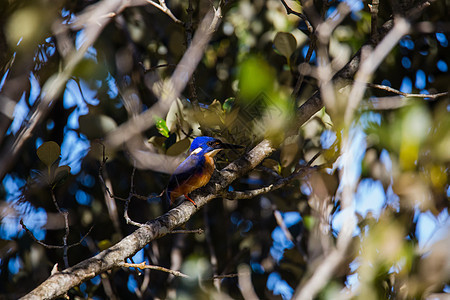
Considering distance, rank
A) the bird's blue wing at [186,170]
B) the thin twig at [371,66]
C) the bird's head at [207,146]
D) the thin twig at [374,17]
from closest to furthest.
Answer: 1. the thin twig at [371,66]
2. the thin twig at [374,17]
3. the bird's blue wing at [186,170]
4. the bird's head at [207,146]

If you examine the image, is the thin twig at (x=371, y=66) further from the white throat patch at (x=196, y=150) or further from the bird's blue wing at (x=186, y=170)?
the white throat patch at (x=196, y=150)

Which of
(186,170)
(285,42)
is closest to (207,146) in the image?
(186,170)

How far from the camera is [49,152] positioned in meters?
2.47

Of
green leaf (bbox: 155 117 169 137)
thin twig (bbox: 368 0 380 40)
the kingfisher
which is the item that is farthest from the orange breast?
thin twig (bbox: 368 0 380 40)

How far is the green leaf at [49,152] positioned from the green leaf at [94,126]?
697 mm

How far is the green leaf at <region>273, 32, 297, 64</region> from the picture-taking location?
9.96ft

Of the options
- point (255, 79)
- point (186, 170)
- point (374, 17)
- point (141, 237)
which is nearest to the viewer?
point (255, 79)

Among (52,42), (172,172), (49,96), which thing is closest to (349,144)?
(49,96)

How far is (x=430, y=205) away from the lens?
169 cm

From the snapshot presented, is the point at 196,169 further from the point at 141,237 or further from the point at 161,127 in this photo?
the point at 141,237

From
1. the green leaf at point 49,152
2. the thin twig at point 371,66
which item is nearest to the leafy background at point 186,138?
the green leaf at point 49,152

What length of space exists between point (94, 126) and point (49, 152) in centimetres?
75

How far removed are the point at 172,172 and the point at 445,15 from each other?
7.56 ft

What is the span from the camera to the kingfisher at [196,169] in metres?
2.93
